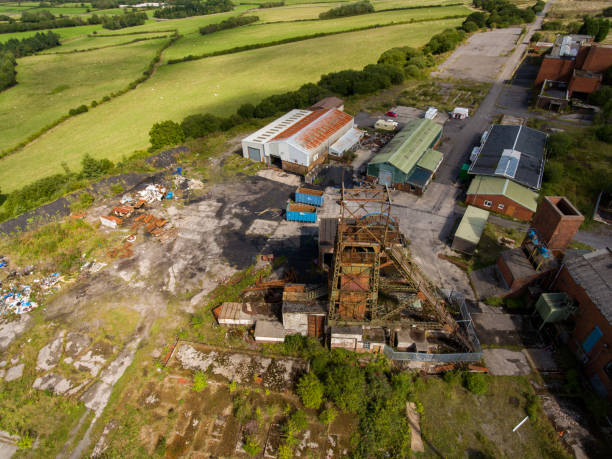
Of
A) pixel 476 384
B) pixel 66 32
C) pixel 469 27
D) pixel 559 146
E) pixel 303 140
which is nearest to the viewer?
pixel 476 384

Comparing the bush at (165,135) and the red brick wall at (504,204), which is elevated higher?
the bush at (165,135)

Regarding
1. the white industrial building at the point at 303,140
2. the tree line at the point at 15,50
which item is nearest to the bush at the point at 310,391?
the white industrial building at the point at 303,140

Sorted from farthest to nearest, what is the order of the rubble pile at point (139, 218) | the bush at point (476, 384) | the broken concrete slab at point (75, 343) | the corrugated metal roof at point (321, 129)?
the corrugated metal roof at point (321, 129), the rubble pile at point (139, 218), the broken concrete slab at point (75, 343), the bush at point (476, 384)

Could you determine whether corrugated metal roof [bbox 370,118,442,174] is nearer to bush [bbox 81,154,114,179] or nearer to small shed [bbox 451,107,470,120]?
small shed [bbox 451,107,470,120]

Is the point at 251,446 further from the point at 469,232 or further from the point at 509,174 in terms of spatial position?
the point at 509,174

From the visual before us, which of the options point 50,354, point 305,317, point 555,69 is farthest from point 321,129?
point 555,69

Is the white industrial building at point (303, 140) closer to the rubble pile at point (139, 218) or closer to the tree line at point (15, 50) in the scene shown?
the rubble pile at point (139, 218)

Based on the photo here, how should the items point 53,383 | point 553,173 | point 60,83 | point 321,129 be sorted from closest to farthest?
point 53,383 → point 553,173 → point 321,129 → point 60,83
